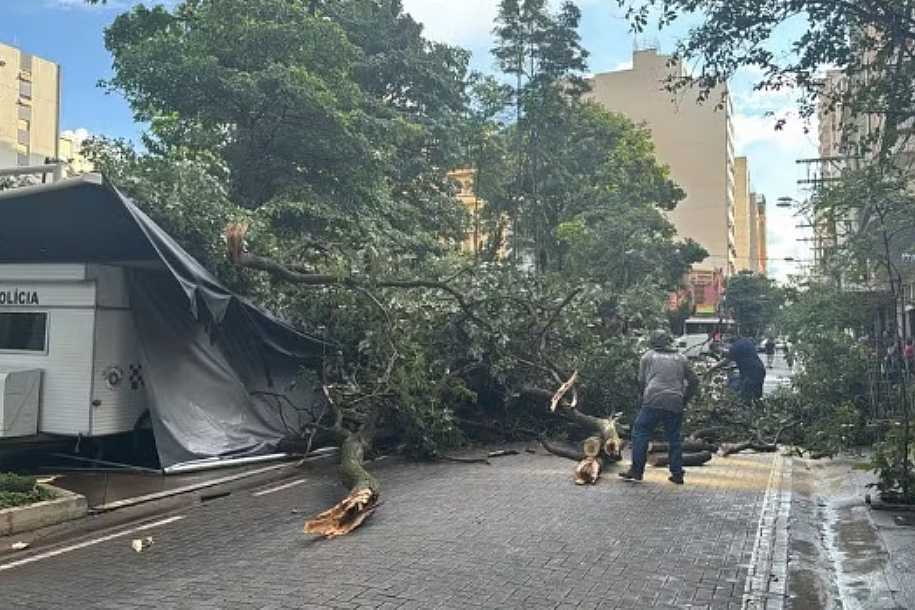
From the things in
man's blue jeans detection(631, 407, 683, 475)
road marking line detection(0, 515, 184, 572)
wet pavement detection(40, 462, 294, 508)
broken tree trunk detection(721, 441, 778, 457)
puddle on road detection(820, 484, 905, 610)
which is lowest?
road marking line detection(0, 515, 184, 572)

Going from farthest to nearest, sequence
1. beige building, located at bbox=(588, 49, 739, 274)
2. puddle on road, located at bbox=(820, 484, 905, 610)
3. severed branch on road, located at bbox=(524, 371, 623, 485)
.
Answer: beige building, located at bbox=(588, 49, 739, 274) → severed branch on road, located at bbox=(524, 371, 623, 485) → puddle on road, located at bbox=(820, 484, 905, 610)

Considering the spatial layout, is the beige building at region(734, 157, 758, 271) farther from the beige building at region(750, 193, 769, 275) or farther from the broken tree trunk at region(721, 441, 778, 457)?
the broken tree trunk at region(721, 441, 778, 457)

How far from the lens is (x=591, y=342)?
44.5ft

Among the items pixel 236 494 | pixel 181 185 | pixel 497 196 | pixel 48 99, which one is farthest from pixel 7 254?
pixel 48 99

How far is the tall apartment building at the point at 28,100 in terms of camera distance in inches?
2653

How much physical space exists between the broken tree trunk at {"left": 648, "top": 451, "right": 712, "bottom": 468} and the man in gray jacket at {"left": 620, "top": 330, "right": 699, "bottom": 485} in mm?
758

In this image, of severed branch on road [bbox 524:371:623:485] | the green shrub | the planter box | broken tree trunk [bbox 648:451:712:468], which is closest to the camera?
the planter box

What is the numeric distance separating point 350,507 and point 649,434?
12.5ft

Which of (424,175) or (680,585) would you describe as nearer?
(680,585)

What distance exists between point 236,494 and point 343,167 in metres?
11.6

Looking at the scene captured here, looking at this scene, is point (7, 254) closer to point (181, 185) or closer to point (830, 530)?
point (181, 185)

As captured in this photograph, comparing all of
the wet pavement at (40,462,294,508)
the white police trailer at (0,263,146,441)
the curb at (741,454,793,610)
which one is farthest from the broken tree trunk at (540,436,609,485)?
the white police trailer at (0,263,146,441)

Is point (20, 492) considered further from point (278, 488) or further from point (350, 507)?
point (350, 507)

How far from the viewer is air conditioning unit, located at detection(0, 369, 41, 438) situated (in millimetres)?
9023
